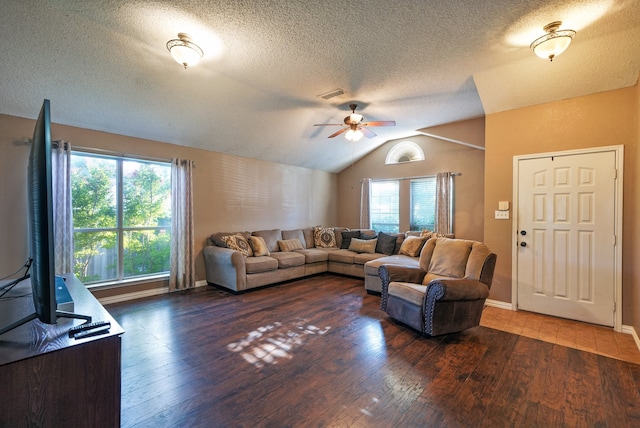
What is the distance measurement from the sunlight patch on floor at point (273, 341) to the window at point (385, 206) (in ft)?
13.4

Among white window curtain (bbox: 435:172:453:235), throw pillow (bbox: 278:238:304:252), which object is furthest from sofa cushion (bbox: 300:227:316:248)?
white window curtain (bbox: 435:172:453:235)

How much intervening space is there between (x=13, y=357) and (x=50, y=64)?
9.94 ft

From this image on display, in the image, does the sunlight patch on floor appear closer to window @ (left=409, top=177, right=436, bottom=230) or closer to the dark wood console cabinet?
the dark wood console cabinet

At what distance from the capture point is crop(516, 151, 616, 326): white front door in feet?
10.6

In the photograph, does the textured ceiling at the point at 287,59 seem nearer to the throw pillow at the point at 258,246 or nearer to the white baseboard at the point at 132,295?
the throw pillow at the point at 258,246

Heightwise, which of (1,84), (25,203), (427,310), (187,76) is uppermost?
(187,76)

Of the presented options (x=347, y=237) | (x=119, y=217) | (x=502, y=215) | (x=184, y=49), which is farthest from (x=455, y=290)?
(x=119, y=217)

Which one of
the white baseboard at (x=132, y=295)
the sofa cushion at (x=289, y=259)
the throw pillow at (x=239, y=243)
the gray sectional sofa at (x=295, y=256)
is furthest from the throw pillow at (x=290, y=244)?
the white baseboard at (x=132, y=295)

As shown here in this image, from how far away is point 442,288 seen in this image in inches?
109

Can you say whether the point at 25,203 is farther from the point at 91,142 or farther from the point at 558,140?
the point at 558,140

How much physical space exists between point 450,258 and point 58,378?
3.51 m

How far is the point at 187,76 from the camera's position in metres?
3.26

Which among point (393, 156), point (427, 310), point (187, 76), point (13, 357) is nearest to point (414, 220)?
point (393, 156)

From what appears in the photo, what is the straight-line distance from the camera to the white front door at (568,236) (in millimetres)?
3242
